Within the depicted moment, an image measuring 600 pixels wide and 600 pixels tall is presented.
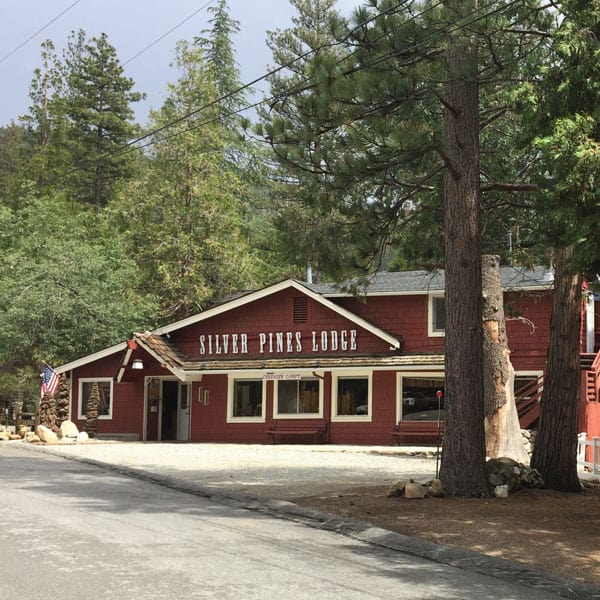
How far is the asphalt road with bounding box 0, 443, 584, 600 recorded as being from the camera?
24.4ft

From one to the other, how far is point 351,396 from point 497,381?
1190 centimetres

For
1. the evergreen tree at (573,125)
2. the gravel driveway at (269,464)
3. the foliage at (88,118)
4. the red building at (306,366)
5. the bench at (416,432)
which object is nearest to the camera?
the evergreen tree at (573,125)

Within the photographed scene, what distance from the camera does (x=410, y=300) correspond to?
30.7 m

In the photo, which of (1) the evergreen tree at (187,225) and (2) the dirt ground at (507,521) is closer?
(2) the dirt ground at (507,521)

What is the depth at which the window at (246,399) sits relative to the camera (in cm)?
3256

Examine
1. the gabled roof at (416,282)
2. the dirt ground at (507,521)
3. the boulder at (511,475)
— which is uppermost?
the gabled roof at (416,282)

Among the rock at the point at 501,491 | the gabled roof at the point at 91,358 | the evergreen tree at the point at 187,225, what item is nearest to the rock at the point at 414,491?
the rock at the point at 501,491

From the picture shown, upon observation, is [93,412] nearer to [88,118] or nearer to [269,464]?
[269,464]

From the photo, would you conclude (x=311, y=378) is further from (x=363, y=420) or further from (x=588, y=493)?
(x=588, y=493)

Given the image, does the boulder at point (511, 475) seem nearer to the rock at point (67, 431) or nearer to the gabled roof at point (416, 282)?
the gabled roof at point (416, 282)

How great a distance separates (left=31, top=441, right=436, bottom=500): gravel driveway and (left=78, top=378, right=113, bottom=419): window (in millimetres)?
5653

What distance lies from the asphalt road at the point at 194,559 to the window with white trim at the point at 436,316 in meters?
17.6

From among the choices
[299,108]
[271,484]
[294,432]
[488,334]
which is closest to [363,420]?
[294,432]

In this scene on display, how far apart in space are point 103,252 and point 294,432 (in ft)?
58.1
